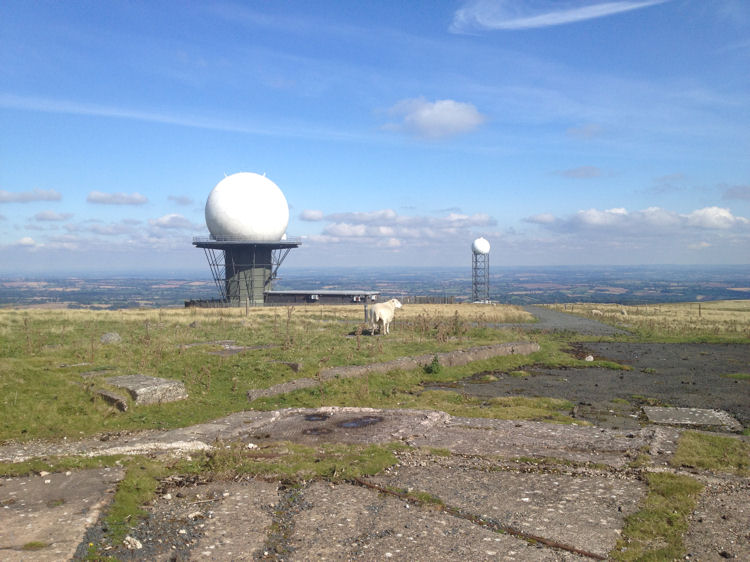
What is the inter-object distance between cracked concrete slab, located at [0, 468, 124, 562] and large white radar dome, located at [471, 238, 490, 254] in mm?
72683

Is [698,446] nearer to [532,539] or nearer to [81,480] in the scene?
[532,539]

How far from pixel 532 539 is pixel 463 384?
11.6m

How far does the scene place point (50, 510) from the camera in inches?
277

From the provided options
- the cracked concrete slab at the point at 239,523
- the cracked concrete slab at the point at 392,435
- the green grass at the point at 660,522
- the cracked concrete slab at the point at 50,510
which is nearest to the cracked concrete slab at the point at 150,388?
the cracked concrete slab at the point at 392,435

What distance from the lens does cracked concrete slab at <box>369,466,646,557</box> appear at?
6832mm

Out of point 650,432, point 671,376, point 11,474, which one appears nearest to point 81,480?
point 11,474

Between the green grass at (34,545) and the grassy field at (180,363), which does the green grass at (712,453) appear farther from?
the green grass at (34,545)

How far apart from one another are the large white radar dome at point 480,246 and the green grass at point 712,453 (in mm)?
67702

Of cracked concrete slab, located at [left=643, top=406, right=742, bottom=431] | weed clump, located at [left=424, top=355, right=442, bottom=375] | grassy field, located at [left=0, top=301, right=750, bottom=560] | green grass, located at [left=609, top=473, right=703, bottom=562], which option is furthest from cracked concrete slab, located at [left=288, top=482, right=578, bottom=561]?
weed clump, located at [left=424, top=355, right=442, bottom=375]

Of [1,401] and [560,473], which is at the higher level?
[1,401]

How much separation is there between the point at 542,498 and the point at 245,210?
4964 cm

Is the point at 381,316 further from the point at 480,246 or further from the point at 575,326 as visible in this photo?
the point at 480,246

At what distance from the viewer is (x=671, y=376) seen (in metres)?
19.5

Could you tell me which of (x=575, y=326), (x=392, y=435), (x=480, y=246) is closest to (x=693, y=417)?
(x=392, y=435)
